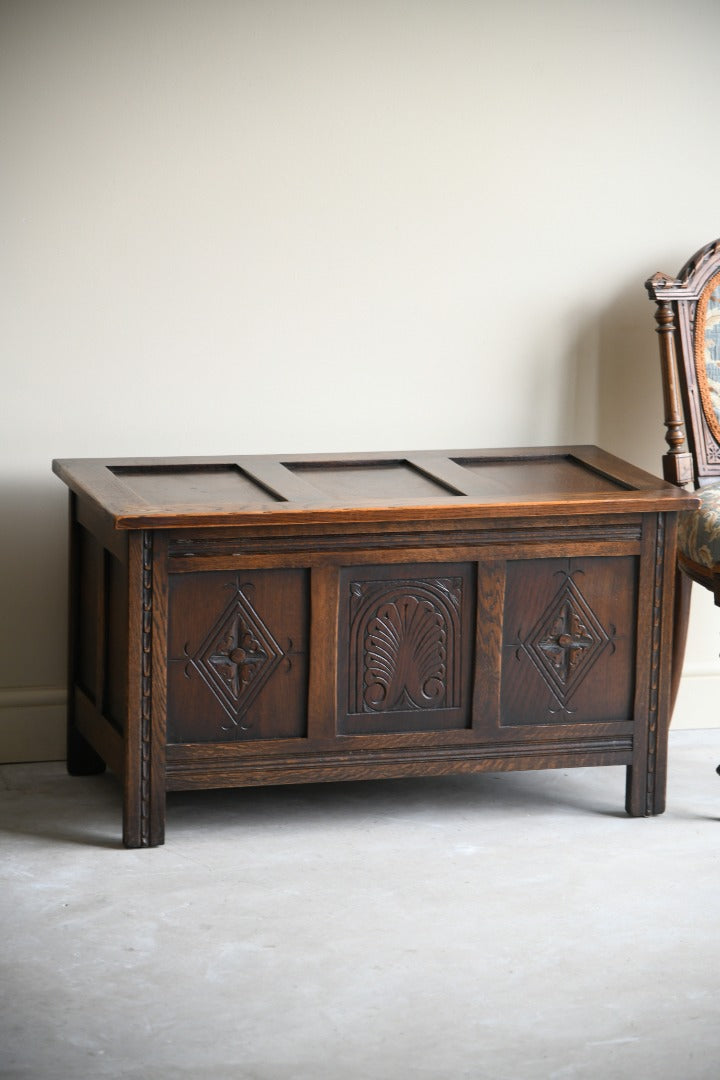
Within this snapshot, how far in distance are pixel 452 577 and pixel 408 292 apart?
31.7 inches

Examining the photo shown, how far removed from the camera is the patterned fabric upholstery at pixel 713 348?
3.36 m

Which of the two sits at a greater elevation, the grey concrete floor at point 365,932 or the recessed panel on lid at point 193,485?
the recessed panel on lid at point 193,485

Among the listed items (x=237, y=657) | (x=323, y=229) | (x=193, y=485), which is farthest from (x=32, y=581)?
(x=323, y=229)

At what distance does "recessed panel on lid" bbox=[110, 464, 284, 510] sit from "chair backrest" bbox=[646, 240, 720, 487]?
97 centimetres

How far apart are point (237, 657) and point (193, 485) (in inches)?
14.8

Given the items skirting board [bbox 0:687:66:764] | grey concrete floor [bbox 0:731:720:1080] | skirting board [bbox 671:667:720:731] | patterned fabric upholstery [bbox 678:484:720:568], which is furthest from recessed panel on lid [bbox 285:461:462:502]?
skirting board [bbox 671:667:720:731]

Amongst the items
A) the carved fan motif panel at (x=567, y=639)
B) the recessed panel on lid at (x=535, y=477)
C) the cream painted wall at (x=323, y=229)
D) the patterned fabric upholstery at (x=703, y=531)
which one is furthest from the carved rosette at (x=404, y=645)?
the cream painted wall at (x=323, y=229)

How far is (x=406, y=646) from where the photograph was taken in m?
2.87

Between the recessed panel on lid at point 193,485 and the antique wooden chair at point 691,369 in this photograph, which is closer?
the recessed panel on lid at point 193,485

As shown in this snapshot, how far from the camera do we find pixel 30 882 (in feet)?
8.67

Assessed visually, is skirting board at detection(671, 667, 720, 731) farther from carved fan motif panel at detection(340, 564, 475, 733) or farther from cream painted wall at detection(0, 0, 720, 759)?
carved fan motif panel at detection(340, 564, 475, 733)

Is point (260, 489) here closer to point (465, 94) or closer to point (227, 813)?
point (227, 813)

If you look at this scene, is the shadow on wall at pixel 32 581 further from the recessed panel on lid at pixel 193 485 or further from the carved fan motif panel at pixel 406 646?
the carved fan motif panel at pixel 406 646

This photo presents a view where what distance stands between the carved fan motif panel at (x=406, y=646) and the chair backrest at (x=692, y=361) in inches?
28.4
